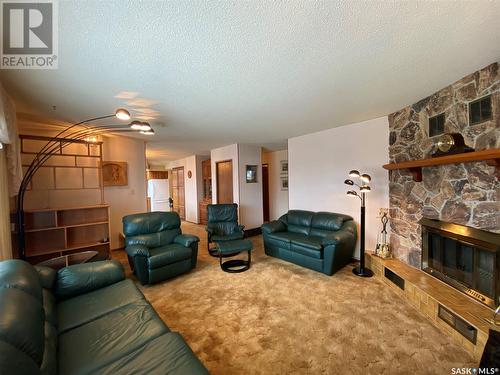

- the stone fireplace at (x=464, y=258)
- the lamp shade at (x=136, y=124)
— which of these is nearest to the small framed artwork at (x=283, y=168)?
the stone fireplace at (x=464, y=258)

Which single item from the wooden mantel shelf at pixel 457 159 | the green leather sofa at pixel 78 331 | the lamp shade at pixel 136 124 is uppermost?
the lamp shade at pixel 136 124

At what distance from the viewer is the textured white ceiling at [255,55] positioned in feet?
3.99

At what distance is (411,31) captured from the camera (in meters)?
1.40

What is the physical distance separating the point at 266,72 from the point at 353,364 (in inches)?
99.4

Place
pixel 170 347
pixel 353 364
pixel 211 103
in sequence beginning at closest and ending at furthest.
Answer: pixel 170 347, pixel 353 364, pixel 211 103

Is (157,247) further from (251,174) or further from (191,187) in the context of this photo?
(191,187)

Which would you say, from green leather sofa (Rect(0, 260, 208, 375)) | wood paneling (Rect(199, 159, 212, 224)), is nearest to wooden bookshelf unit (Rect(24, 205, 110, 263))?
green leather sofa (Rect(0, 260, 208, 375))

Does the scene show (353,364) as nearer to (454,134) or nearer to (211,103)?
(454,134)

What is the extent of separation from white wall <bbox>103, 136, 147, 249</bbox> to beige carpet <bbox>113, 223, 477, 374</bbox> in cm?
216

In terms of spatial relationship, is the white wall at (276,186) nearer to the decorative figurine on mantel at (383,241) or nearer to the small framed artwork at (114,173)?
the decorative figurine on mantel at (383,241)

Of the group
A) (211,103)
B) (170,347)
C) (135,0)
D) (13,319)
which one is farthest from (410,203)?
(13,319)

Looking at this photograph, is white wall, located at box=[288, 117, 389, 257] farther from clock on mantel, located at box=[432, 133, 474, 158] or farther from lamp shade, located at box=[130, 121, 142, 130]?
lamp shade, located at box=[130, 121, 142, 130]

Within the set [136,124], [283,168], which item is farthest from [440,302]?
[283,168]

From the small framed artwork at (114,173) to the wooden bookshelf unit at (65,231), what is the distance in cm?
80
